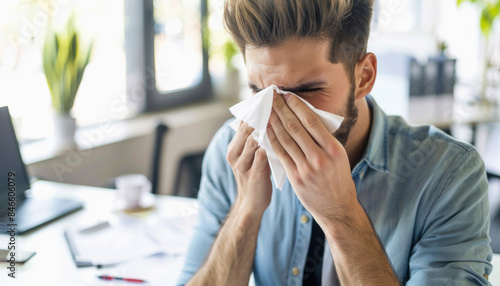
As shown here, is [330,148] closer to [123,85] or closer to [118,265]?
[118,265]

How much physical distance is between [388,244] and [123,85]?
224 cm

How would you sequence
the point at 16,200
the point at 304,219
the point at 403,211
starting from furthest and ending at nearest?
the point at 16,200 < the point at 304,219 < the point at 403,211

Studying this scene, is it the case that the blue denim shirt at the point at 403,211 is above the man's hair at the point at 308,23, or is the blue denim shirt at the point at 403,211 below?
below

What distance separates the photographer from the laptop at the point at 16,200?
1580mm

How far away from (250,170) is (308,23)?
1.32 feet

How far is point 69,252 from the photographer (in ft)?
5.02

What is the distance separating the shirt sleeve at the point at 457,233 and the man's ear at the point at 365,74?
287mm

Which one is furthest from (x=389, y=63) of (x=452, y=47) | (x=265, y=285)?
(x=265, y=285)

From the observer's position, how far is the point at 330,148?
1.12 m

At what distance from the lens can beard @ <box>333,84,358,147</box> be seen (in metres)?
1.26

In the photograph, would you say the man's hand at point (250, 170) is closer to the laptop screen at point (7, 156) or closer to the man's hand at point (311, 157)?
the man's hand at point (311, 157)

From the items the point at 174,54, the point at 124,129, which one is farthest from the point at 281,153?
the point at 174,54

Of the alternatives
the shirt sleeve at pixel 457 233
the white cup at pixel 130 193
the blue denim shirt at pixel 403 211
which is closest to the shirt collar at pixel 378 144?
the blue denim shirt at pixel 403 211

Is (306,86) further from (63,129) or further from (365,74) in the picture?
(63,129)
